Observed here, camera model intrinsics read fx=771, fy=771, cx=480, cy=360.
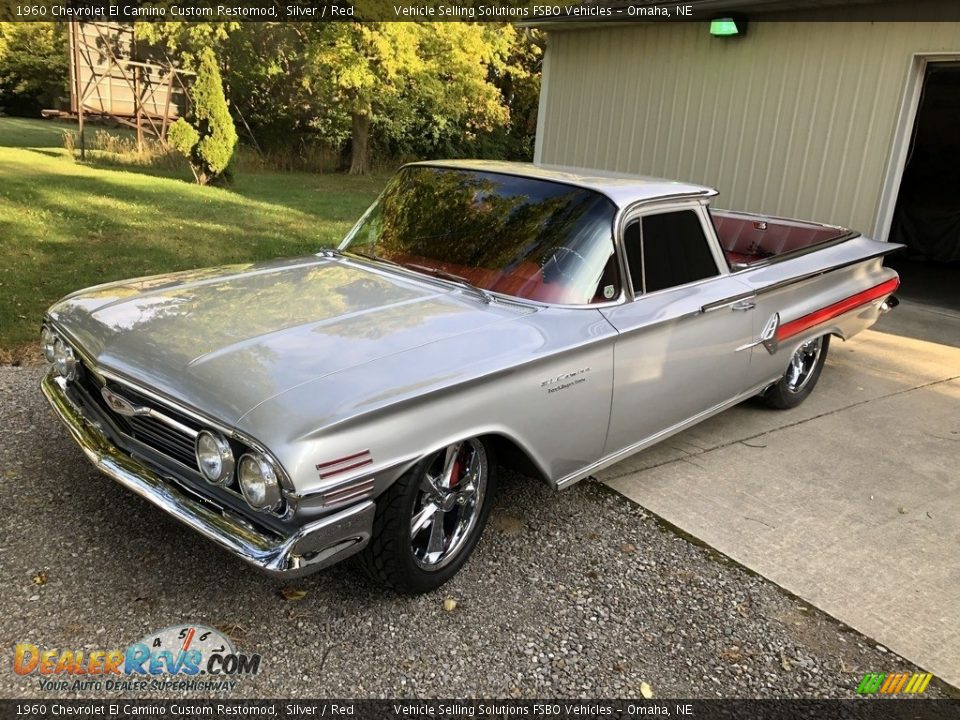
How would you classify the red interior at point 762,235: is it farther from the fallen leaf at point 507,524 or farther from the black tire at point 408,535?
the black tire at point 408,535

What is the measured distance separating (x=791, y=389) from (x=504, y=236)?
264cm

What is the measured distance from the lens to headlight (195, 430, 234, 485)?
8.31 ft

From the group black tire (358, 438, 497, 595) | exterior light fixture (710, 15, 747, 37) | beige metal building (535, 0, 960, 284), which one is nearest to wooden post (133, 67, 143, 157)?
beige metal building (535, 0, 960, 284)

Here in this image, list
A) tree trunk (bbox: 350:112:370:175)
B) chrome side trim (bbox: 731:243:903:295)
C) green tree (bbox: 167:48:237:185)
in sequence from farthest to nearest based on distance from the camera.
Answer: tree trunk (bbox: 350:112:370:175), green tree (bbox: 167:48:237:185), chrome side trim (bbox: 731:243:903:295)

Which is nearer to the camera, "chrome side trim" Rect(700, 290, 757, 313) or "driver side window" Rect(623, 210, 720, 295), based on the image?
"driver side window" Rect(623, 210, 720, 295)

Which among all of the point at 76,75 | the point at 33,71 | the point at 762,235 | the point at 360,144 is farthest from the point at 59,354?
the point at 33,71

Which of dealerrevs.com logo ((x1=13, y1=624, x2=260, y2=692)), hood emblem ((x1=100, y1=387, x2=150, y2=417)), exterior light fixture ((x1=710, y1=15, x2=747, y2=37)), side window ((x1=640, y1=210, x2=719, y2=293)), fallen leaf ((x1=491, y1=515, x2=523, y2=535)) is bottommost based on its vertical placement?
dealerrevs.com logo ((x1=13, y1=624, x2=260, y2=692))

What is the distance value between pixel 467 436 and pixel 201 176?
13.2m

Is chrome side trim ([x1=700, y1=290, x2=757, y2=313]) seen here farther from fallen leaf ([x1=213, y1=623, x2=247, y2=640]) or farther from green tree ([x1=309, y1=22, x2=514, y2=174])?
green tree ([x1=309, y1=22, x2=514, y2=174])

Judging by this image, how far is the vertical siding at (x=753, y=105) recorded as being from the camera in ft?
25.2

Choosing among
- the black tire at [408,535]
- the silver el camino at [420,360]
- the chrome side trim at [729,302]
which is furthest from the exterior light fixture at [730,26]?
the black tire at [408,535]

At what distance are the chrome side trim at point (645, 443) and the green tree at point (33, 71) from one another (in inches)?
1322

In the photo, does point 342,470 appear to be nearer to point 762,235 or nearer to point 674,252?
point 674,252

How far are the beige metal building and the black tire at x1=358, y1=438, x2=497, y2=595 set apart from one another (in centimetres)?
641
